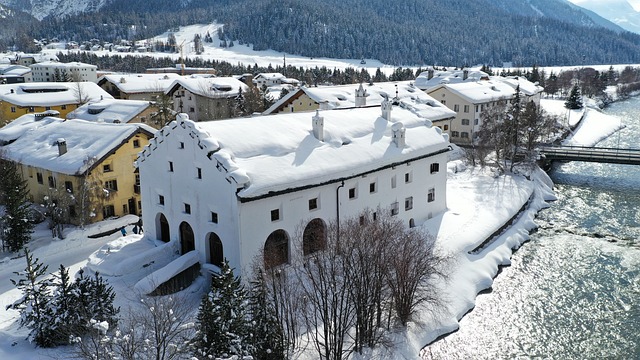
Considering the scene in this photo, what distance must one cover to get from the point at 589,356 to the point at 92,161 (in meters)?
34.8

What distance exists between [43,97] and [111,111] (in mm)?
16543

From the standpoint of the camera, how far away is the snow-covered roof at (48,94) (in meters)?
70.8

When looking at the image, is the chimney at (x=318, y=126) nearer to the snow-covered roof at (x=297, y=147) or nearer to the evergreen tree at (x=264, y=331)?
the snow-covered roof at (x=297, y=147)

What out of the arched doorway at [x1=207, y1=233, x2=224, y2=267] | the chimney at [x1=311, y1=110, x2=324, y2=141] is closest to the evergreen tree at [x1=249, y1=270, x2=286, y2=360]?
the arched doorway at [x1=207, y1=233, x2=224, y2=267]

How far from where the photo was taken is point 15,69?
474 feet

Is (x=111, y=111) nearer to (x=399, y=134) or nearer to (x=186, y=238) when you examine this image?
(x=186, y=238)

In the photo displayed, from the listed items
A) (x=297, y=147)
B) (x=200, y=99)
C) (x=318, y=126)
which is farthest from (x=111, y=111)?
(x=297, y=147)

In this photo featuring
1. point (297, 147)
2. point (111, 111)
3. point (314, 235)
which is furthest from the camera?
point (111, 111)

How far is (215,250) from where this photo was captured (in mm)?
29156

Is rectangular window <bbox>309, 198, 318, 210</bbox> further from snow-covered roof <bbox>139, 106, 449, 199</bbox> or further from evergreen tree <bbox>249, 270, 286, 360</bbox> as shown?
evergreen tree <bbox>249, 270, 286, 360</bbox>

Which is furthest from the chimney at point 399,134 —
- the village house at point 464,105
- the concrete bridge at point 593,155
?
the village house at point 464,105

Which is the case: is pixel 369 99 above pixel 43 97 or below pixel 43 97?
below

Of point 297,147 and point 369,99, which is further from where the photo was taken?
point 369,99

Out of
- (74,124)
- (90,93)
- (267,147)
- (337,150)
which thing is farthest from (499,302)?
(90,93)
